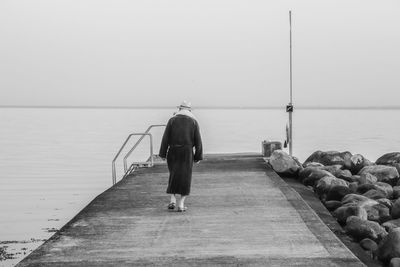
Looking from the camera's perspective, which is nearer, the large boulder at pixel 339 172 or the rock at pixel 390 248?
the rock at pixel 390 248

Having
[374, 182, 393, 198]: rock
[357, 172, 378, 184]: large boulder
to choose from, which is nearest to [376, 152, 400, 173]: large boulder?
[357, 172, 378, 184]: large boulder

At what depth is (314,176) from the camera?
14.5 m

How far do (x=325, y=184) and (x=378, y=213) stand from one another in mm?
2336

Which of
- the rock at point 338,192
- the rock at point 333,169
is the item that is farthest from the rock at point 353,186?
the rock at point 333,169

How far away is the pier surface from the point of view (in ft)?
23.8

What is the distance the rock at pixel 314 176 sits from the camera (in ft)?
47.4

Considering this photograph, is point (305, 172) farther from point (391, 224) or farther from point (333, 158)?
point (391, 224)

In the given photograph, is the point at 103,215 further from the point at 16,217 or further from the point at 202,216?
the point at 16,217

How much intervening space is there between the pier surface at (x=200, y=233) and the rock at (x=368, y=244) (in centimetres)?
63

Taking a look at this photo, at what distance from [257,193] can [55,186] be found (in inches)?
668

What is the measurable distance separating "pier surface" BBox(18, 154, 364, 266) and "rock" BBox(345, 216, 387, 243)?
0.59 meters

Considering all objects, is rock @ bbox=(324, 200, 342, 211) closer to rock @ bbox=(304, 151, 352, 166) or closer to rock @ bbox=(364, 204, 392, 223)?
rock @ bbox=(364, 204, 392, 223)

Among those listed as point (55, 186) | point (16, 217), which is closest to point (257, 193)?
point (16, 217)

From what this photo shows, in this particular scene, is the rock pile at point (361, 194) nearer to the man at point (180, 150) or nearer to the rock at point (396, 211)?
the rock at point (396, 211)
